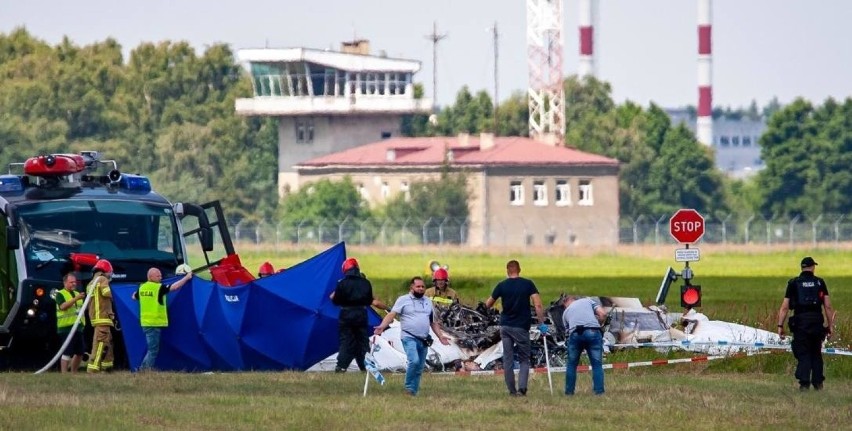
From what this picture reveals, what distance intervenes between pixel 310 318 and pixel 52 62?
12443cm

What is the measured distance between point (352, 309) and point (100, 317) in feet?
11.6

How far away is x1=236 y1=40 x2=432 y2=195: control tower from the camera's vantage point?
15038cm

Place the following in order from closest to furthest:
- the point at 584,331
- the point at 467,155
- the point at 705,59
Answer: the point at 584,331 < the point at 467,155 < the point at 705,59

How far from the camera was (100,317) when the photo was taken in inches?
1240

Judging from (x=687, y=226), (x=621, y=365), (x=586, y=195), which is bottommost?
(x=621, y=365)

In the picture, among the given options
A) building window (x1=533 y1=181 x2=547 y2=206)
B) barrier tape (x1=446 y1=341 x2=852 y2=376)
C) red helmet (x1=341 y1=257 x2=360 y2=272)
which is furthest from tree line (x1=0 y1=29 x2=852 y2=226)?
red helmet (x1=341 y1=257 x2=360 y2=272)

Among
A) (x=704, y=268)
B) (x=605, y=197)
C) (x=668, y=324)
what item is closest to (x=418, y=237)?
(x=605, y=197)

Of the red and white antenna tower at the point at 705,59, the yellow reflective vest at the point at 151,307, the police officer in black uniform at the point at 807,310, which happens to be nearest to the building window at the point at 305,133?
the red and white antenna tower at the point at 705,59

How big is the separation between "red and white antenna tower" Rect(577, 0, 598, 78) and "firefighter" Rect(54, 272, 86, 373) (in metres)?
131

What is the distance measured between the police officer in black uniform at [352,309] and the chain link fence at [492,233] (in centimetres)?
7671

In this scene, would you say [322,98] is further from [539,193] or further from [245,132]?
[539,193]

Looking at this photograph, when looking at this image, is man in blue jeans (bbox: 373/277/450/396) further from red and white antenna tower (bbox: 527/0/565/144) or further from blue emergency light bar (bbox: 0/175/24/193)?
red and white antenna tower (bbox: 527/0/565/144)

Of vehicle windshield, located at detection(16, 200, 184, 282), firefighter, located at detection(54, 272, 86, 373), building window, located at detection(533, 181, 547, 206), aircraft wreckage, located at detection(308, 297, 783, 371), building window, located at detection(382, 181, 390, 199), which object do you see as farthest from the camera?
building window, located at detection(382, 181, 390, 199)

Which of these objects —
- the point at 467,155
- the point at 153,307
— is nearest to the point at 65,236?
the point at 153,307
